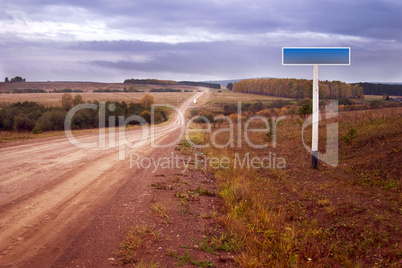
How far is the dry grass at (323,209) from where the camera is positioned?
5430 mm

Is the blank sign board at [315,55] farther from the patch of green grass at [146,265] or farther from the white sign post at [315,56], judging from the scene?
the patch of green grass at [146,265]

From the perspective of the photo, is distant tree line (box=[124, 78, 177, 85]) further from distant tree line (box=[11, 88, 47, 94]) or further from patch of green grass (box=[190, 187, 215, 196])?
patch of green grass (box=[190, 187, 215, 196])

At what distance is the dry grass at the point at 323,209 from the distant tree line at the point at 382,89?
67.8 metres

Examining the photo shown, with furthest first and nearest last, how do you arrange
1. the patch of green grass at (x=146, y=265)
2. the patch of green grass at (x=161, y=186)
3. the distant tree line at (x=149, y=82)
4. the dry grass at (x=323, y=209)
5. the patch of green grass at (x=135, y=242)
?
the distant tree line at (x=149, y=82) → the patch of green grass at (x=161, y=186) → the dry grass at (x=323, y=209) → the patch of green grass at (x=135, y=242) → the patch of green grass at (x=146, y=265)

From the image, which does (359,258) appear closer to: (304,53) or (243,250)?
(243,250)

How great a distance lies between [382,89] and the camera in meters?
73.8

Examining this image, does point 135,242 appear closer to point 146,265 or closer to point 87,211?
point 146,265

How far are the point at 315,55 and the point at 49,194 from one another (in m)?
8.52

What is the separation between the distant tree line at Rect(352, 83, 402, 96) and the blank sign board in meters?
70.0

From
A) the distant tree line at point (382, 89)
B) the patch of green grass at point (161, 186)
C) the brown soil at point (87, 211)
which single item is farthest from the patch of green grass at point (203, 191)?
the distant tree line at point (382, 89)

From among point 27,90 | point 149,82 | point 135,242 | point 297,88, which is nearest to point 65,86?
point 27,90

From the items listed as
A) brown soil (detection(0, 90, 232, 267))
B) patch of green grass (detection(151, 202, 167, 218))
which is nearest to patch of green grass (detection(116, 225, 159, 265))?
brown soil (detection(0, 90, 232, 267))

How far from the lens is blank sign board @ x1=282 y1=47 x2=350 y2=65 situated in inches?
388

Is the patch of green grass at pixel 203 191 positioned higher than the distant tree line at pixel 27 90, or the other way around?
the distant tree line at pixel 27 90
